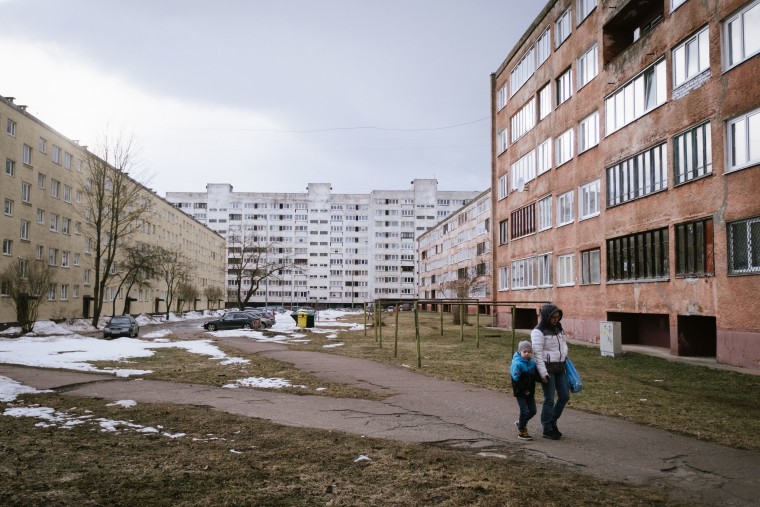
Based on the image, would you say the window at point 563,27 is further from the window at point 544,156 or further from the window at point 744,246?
the window at point 744,246

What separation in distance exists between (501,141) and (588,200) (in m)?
13.3

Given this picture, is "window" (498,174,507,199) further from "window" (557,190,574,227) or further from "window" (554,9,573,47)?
"window" (554,9,573,47)

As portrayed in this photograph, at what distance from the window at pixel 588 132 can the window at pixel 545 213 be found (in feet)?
13.3

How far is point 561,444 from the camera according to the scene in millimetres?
7672

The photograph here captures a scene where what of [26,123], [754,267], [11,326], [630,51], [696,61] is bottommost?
[11,326]

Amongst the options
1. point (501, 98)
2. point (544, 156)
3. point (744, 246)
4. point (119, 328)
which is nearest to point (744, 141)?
point (744, 246)

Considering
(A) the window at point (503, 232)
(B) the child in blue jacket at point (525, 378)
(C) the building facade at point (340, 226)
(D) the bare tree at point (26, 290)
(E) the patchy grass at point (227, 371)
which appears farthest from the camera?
(C) the building facade at point (340, 226)

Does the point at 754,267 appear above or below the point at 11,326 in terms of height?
above

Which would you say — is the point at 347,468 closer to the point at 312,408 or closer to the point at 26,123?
the point at 312,408

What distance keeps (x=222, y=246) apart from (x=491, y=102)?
92.4 m

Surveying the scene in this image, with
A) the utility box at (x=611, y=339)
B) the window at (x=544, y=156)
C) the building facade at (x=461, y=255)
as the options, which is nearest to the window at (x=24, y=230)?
the building facade at (x=461, y=255)

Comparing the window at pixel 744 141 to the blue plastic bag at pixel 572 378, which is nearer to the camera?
the blue plastic bag at pixel 572 378

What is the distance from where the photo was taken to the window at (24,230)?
4591 centimetres

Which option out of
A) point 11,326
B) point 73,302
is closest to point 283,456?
point 11,326
